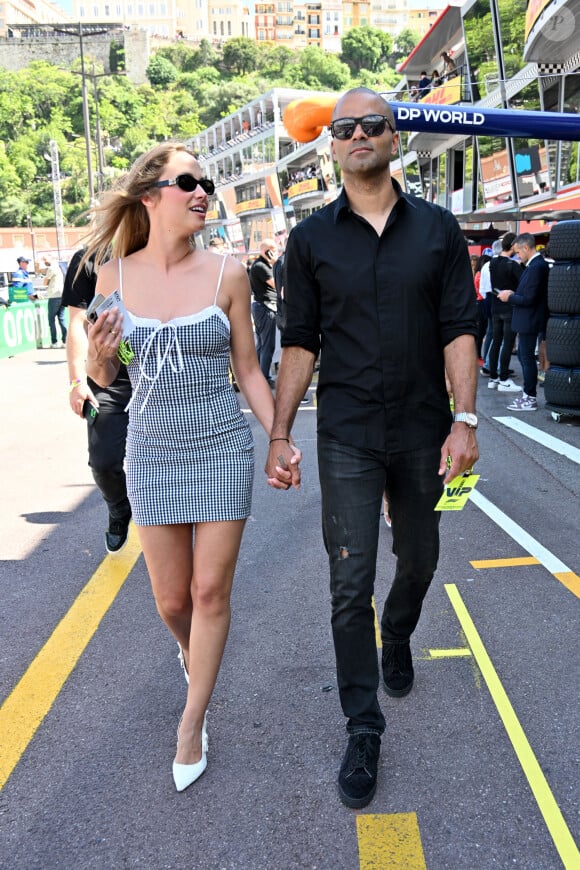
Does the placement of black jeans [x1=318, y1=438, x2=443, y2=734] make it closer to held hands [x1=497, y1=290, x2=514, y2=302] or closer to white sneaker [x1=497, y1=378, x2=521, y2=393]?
held hands [x1=497, y1=290, x2=514, y2=302]

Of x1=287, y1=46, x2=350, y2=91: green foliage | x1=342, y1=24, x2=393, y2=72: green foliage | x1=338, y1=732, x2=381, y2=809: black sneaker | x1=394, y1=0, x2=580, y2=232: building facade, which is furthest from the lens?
x1=342, y1=24, x2=393, y2=72: green foliage

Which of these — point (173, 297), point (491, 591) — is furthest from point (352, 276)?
point (491, 591)

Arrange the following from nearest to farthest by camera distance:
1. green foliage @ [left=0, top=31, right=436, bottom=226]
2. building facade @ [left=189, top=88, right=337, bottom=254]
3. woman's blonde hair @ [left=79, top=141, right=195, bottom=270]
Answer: woman's blonde hair @ [left=79, top=141, right=195, bottom=270], building facade @ [left=189, top=88, right=337, bottom=254], green foliage @ [left=0, top=31, right=436, bottom=226]

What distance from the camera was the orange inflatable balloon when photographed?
6.48 m

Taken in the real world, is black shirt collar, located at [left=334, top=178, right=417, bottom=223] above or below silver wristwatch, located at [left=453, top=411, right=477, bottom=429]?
above

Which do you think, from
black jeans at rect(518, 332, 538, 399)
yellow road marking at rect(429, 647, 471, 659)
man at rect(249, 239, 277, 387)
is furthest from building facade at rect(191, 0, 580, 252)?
yellow road marking at rect(429, 647, 471, 659)

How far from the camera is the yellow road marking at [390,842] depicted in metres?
2.17

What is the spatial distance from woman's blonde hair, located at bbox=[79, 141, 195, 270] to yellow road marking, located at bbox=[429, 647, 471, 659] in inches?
Answer: 80.3

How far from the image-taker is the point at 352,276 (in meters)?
2.55

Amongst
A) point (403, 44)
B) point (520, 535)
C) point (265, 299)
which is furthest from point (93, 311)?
point (403, 44)

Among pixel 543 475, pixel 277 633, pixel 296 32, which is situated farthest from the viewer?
pixel 296 32

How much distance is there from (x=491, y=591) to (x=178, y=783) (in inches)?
83.1

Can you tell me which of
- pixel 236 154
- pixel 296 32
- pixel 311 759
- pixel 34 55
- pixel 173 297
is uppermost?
pixel 296 32

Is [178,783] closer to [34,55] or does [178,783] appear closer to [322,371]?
[322,371]
